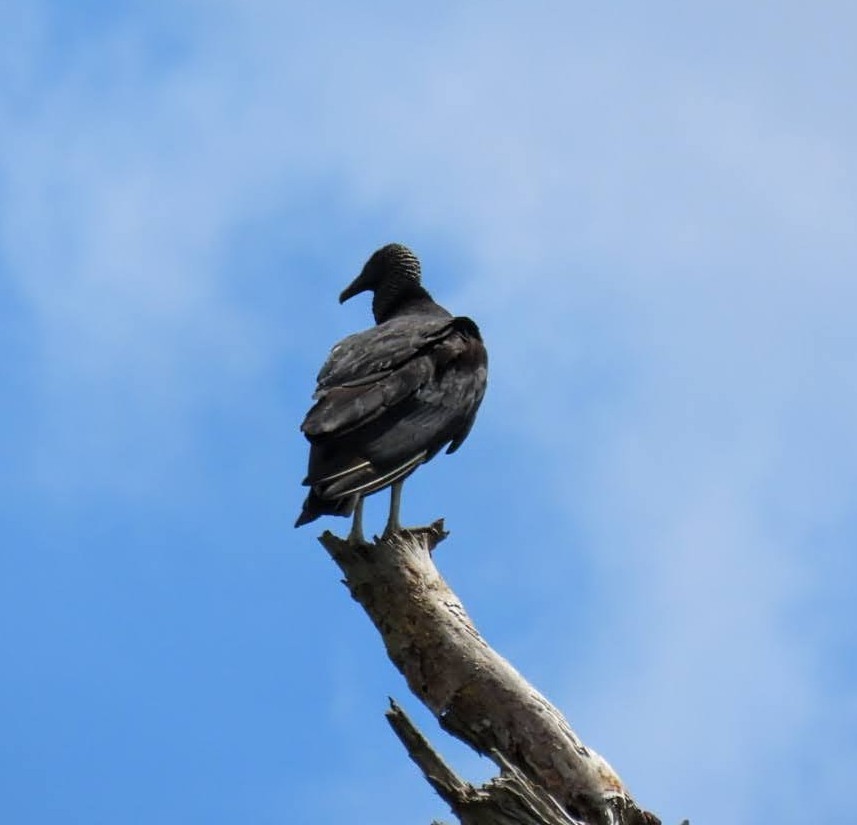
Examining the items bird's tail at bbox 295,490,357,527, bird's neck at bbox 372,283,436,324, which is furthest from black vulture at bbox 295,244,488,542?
bird's neck at bbox 372,283,436,324

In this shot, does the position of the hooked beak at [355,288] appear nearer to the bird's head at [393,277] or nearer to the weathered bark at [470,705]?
the bird's head at [393,277]

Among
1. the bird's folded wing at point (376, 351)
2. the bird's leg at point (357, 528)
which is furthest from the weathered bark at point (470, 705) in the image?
the bird's folded wing at point (376, 351)

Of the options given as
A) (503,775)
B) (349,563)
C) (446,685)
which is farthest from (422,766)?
(349,563)

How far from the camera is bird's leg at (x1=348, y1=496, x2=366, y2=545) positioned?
631 cm

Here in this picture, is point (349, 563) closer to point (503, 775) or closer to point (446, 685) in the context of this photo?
point (446, 685)

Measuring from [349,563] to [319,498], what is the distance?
34cm

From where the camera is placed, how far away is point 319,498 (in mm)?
6113

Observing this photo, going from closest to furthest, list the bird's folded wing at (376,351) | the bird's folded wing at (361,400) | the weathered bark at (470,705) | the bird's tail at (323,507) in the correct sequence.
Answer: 1. the weathered bark at (470,705)
2. the bird's tail at (323,507)
3. the bird's folded wing at (361,400)
4. the bird's folded wing at (376,351)

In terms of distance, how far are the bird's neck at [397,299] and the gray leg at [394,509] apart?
1.53 metres

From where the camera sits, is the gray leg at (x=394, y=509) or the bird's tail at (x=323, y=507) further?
the gray leg at (x=394, y=509)

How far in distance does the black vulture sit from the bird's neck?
431 mm

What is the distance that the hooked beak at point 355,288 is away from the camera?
8.27 meters

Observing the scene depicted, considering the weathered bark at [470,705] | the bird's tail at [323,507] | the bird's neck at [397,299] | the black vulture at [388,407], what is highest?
the bird's neck at [397,299]

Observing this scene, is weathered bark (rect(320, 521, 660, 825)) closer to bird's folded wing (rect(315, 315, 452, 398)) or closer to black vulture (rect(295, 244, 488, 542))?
black vulture (rect(295, 244, 488, 542))
